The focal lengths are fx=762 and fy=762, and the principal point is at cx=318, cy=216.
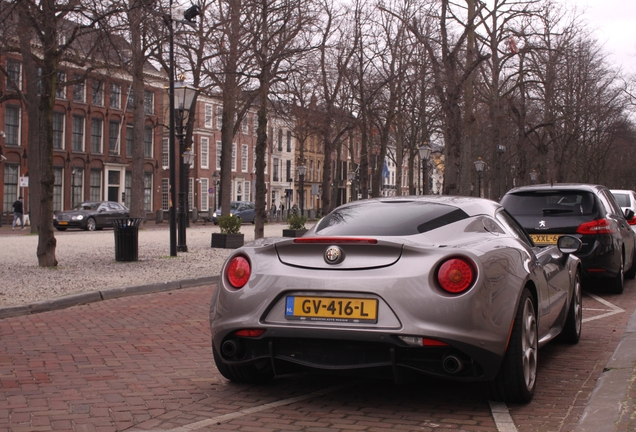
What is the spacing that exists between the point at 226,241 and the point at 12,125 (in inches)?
1303

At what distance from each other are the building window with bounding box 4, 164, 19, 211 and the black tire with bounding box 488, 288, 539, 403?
48172mm

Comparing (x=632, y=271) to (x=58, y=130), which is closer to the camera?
(x=632, y=271)

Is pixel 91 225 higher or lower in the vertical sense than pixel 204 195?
lower

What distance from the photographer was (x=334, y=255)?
4.59m

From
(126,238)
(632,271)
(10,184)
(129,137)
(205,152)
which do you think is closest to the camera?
(632,271)

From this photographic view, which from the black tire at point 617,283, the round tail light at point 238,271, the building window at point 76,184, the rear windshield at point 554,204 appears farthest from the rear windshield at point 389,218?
the building window at point 76,184

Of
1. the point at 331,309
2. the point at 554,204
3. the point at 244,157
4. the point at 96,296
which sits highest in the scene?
the point at 244,157

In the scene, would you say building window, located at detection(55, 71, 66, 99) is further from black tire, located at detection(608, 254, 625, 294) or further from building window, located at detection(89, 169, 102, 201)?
building window, located at detection(89, 169, 102, 201)

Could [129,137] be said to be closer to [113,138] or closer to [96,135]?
[113,138]

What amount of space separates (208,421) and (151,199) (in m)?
58.9

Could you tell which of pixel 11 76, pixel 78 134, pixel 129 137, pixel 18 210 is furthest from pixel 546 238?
pixel 129 137

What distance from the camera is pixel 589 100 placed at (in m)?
46.4

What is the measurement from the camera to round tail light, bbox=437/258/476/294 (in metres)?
4.36

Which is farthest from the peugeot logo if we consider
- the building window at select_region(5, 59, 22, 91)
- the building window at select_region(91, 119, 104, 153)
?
the building window at select_region(91, 119, 104, 153)
